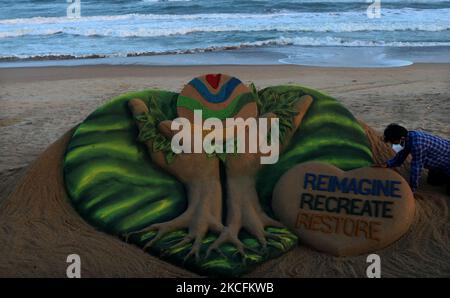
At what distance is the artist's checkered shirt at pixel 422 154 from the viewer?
15.1ft

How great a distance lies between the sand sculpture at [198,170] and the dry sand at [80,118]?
16cm

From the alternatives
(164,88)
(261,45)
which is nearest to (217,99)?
(164,88)

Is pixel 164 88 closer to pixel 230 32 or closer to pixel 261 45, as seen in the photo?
pixel 261 45

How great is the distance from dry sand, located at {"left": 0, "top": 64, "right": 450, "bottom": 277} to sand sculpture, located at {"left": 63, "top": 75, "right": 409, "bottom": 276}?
0.16 meters

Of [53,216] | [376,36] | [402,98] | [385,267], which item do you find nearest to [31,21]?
[376,36]

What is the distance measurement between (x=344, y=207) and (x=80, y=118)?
549 centimetres

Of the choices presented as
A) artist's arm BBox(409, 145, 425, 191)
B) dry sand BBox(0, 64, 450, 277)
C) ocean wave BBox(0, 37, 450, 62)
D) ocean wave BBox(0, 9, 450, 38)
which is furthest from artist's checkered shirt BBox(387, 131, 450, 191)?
ocean wave BBox(0, 9, 450, 38)

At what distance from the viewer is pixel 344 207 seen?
4359 mm

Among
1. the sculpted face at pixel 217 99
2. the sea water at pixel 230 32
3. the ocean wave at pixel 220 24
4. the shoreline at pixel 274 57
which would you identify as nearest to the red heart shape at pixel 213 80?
the sculpted face at pixel 217 99

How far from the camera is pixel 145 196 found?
15.0 feet

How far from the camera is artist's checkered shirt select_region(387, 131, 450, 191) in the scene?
4613 millimetres

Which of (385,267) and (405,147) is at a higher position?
(405,147)

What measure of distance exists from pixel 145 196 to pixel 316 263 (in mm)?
1465
